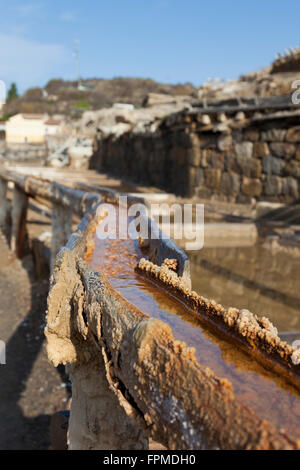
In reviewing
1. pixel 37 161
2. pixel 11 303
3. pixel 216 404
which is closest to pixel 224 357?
pixel 216 404

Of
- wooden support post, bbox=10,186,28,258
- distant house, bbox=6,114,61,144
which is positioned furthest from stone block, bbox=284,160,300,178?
distant house, bbox=6,114,61,144

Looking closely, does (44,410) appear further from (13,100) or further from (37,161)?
(13,100)

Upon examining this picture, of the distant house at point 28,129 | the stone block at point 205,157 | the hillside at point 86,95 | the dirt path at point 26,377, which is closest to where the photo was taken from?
the dirt path at point 26,377

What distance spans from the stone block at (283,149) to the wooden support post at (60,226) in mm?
3799

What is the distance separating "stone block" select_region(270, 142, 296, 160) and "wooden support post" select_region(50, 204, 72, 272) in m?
3.80

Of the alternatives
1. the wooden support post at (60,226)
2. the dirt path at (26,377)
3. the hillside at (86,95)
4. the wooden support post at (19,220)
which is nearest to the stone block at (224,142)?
the wooden support post at (60,226)

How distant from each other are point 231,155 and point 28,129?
32572 millimetres

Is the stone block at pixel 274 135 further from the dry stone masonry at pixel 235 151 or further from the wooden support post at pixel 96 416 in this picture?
the wooden support post at pixel 96 416

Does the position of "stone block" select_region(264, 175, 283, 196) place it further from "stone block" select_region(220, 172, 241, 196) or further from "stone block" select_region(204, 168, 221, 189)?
"stone block" select_region(204, 168, 221, 189)

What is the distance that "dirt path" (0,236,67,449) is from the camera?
13.2ft

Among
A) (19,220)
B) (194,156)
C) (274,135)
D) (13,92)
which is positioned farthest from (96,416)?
(13,92)

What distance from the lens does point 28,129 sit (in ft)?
120

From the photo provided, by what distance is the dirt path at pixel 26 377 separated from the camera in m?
4.01

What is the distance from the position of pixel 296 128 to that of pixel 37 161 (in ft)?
77.3
